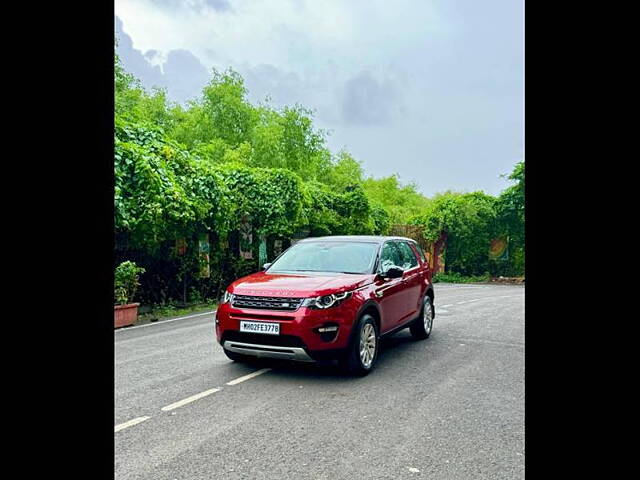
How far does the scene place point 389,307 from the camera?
6980 mm

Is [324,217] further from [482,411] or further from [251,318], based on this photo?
[482,411]

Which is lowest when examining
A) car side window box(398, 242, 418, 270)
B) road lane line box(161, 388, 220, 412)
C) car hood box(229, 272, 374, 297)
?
road lane line box(161, 388, 220, 412)

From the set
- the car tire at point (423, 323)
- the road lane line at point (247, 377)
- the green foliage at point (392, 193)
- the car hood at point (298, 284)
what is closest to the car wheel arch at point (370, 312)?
the car hood at point (298, 284)

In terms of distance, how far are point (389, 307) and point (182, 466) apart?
12.7ft

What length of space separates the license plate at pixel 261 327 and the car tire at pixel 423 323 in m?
3.28

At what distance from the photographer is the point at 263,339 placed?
592 cm

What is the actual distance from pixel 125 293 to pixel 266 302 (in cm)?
547

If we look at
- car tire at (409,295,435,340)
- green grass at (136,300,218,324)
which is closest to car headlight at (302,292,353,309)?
car tire at (409,295,435,340)

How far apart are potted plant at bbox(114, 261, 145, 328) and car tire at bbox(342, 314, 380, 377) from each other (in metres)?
5.64

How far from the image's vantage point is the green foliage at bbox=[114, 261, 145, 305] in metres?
10.2

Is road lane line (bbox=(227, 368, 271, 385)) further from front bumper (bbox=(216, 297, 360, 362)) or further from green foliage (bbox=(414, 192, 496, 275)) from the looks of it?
green foliage (bbox=(414, 192, 496, 275))

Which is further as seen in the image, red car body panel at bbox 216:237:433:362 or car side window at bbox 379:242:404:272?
car side window at bbox 379:242:404:272

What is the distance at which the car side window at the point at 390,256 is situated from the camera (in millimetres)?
7257
